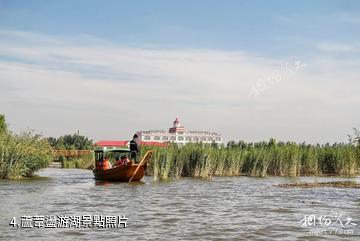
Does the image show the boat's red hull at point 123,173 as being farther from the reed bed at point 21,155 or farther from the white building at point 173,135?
the white building at point 173,135

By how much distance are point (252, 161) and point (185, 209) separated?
58.4 ft

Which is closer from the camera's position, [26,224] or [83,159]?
[26,224]

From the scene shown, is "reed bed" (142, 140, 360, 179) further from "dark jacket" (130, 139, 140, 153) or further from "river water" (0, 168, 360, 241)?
"river water" (0, 168, 360, 241)

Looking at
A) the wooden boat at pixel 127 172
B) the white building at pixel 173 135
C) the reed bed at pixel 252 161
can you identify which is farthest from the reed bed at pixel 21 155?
the white building at pixel 173 135

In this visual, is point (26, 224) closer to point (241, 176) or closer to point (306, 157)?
point (241, 176)

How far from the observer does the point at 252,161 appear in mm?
35344

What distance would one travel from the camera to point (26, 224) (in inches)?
552

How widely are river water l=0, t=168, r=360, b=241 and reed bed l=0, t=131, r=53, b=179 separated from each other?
5.94ft

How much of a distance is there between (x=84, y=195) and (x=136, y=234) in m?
9.43

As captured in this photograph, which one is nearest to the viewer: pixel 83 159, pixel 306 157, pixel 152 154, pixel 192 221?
pixel 192 221

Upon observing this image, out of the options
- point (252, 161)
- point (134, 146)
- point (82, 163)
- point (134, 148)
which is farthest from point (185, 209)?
point (82, 163)

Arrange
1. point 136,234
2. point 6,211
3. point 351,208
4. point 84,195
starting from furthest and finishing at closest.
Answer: point 84,195 < point 351,208 < point 6,211 < point 136,234

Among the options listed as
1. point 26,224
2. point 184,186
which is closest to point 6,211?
point 26,224

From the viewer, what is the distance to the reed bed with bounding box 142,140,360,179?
104 ft
